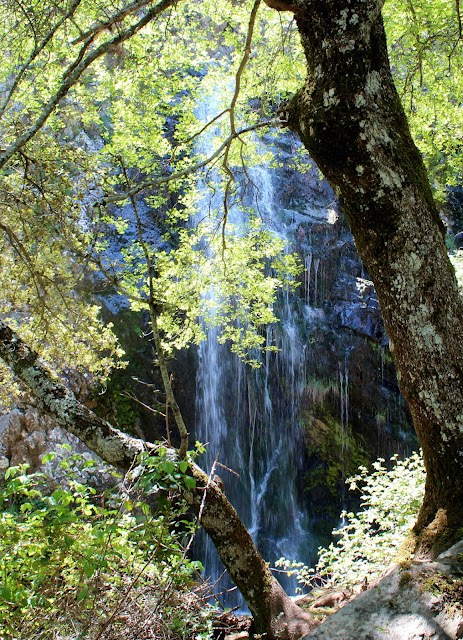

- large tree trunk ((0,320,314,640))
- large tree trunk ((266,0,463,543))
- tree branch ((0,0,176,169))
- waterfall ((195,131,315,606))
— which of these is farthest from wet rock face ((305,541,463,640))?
waterfall ((195,131,315,606))

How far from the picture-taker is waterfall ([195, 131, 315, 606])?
1055 centimetres

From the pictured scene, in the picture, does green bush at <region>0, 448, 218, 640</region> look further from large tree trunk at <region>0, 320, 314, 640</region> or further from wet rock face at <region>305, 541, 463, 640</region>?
wet rock face at <region>305, 541, 463, 640</region>

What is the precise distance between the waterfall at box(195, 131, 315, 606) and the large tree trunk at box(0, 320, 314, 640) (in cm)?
788

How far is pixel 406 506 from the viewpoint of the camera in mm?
4055

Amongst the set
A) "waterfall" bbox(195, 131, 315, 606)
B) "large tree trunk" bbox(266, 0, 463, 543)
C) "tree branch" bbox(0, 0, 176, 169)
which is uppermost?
"tree branch" bbox(0, 0, 176, 169)

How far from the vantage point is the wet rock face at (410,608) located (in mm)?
1611

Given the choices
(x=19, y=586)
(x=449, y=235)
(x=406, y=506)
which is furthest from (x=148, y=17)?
(x=449, y=235)

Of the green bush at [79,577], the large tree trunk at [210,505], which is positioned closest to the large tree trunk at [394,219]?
the large tree trunk at [210,505]

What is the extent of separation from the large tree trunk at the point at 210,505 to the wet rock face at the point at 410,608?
3.59 ft

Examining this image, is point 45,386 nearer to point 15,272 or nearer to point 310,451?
point 15,272

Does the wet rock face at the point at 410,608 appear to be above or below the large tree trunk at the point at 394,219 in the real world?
below

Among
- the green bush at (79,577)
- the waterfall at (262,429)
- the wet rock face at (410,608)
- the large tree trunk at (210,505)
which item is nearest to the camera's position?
the wet rock face at (410,608)

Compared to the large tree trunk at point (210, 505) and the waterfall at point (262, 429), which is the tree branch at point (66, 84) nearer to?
the large tree trunk at point (210, 505)

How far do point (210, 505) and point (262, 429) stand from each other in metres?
8.42
